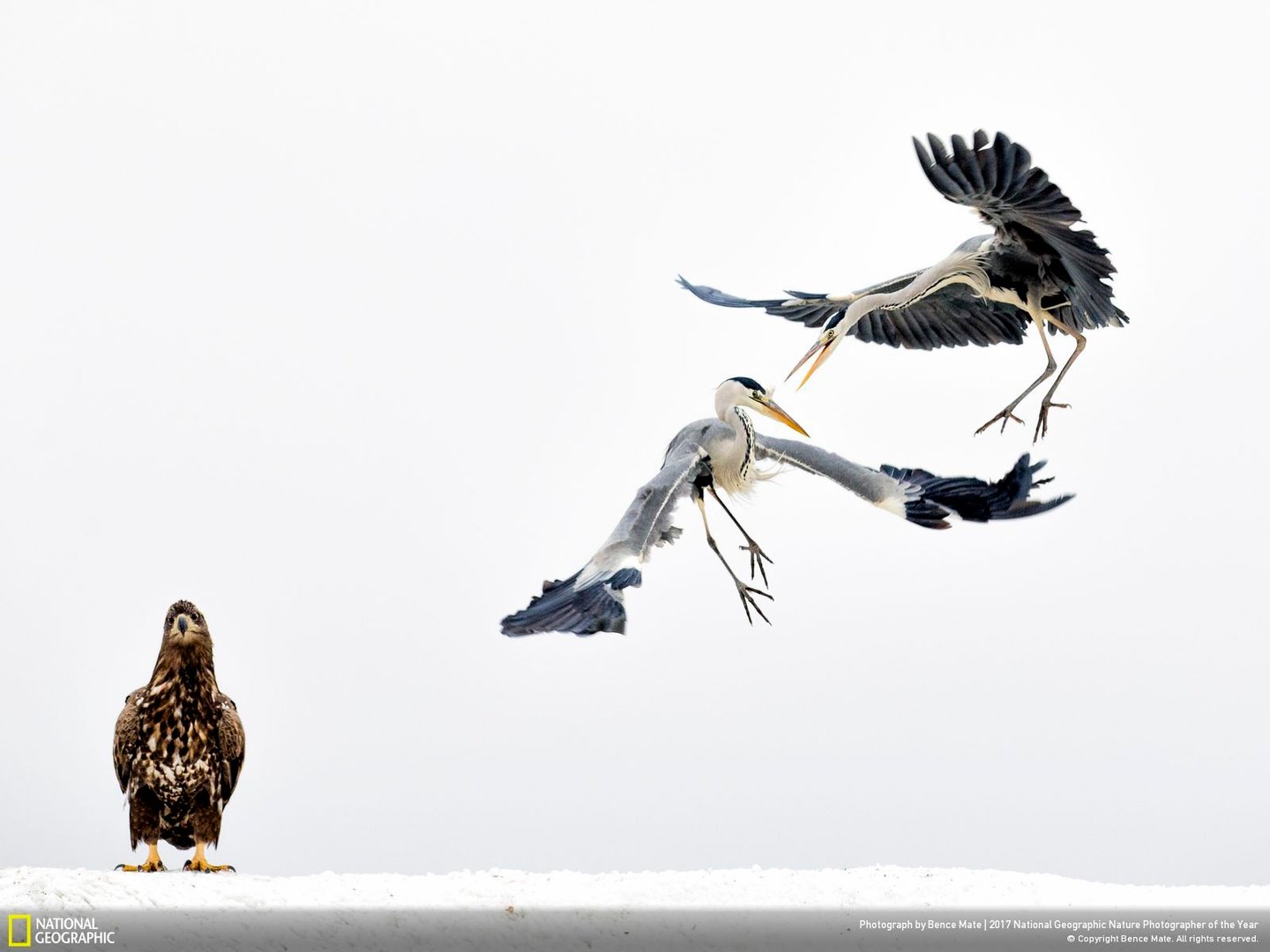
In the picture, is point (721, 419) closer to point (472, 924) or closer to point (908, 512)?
point (908, 512)

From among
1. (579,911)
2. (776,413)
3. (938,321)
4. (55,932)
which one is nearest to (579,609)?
(579,911)

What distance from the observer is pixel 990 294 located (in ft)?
15.6

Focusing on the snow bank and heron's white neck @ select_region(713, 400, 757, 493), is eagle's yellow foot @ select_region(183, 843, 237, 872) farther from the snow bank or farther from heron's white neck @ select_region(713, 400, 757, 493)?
heron's white neck @ select_region(713, 400, 757, 493)

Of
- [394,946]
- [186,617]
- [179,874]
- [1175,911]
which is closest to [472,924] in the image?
[394,946]

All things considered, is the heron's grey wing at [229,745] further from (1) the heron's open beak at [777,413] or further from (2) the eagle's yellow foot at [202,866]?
(1) the heron's open beak at [777,413]

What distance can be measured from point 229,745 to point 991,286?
254 centimetres

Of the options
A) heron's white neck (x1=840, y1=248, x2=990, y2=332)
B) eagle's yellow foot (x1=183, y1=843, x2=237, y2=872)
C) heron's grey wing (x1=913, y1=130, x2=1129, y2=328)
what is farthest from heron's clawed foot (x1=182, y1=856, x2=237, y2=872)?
heron's grey wing (x1=913, y1=130, x2=1129, y2=328)

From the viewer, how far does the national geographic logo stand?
3.40 m

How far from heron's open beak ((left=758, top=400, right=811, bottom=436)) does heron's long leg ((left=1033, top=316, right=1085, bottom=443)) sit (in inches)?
33.0

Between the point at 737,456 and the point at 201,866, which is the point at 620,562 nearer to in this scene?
the point at 737,456

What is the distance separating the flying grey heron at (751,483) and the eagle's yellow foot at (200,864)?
137 cm

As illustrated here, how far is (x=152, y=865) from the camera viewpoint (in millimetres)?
4105

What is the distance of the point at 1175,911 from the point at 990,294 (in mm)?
1834

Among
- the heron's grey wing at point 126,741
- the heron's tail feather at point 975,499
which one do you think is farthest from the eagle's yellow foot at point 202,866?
the heron's tail feather at point 975,499
